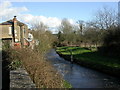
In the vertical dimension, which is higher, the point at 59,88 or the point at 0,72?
the point at 0,72

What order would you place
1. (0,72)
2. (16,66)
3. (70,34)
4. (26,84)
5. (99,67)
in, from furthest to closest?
(70,34)
(99,67)
(0,72)
(16,66)
(26,84)

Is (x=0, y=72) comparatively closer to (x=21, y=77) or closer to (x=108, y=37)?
(x=21, y=77)

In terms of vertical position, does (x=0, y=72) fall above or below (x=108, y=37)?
below

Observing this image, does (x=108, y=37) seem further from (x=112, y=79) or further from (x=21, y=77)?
(x=21, y=77)

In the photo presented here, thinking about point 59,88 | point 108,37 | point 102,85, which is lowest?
point 102,85

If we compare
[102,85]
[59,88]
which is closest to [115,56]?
[102,85]

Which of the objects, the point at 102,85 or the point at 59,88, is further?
the point at 102,85

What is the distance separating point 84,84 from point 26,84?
10.2m

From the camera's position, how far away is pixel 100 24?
46.2 m

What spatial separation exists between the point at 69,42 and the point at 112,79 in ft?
165

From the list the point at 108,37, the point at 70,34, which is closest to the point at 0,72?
the point at 108,37

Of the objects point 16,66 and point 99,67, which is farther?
point 99,67

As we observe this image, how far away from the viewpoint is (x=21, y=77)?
6.86 m

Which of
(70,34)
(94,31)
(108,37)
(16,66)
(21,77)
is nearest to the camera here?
(21,77)
